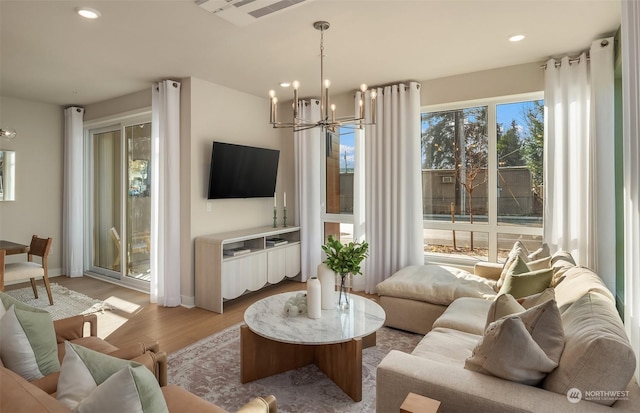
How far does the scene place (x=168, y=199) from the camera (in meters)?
4.30

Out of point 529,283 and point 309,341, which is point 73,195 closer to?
point 309,341

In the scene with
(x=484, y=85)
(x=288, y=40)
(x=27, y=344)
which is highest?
(x=288, y=40)

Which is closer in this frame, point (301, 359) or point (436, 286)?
point (301, 359)

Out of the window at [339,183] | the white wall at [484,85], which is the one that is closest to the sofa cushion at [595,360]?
the white wall at [484,85]

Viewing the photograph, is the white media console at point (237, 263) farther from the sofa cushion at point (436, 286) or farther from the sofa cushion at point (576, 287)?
the sofa cushion at point (576, 287)

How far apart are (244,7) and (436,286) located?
9.29 feet

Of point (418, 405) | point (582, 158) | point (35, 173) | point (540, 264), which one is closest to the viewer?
point (418, 405)

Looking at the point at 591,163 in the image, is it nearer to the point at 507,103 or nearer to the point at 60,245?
the point at 507,103

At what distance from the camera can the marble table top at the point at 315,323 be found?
2281 millimetres

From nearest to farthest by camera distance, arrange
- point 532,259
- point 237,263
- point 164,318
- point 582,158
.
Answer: point 532,259 → point 582,158 → point 164,318 → point 237,263

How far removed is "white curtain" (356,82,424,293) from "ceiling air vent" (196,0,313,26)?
2.23 meters

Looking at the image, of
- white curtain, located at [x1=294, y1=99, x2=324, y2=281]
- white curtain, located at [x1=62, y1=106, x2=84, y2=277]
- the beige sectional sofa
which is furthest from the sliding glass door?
the beige sectional sofa

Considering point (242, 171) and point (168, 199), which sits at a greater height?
point (242, 171)

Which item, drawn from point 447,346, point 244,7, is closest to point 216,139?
point 244,7
